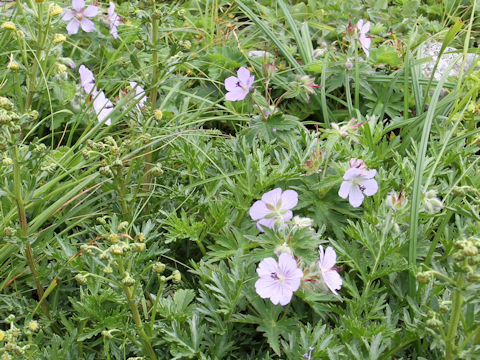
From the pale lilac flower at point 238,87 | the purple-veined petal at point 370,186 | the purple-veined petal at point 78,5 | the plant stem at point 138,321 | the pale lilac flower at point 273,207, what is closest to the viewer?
the plant stem at point 138,321

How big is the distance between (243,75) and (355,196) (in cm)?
60

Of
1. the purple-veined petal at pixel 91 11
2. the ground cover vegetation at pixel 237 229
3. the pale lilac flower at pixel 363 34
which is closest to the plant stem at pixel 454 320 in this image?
the ground cover vegetation at pixel 237 229

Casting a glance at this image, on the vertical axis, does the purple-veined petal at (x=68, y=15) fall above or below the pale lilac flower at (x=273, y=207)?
above

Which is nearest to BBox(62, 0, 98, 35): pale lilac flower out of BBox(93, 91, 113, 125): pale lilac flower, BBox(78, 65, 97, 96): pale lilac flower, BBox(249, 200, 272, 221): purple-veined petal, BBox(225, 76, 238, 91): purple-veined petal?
BBox(78, 65, 97, 96): pale lilac flower

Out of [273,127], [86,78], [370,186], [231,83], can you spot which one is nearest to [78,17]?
[86,78]

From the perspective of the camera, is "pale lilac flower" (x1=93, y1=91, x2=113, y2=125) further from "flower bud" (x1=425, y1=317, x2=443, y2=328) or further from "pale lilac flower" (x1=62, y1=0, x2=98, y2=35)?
"flower bud" (x1=425, y1=317, x2=443, y2=328)

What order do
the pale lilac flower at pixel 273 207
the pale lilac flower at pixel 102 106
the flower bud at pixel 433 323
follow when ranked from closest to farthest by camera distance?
1. the flower bud at pixel 433 323
2. the pale lilac flower at pixel 273 207
3. the pale lilac flower at pixel 102 106

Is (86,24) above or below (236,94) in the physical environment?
above

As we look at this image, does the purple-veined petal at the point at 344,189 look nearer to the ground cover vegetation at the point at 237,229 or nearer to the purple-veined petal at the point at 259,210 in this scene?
the ground cover vegetation at the point at 237,229

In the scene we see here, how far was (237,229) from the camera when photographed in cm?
160

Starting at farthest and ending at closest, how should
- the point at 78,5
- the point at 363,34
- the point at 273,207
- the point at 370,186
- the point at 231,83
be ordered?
the point at 363,34 → the point at 78,5 → the point at 231,83 → the point at 370,186 → the point at 273,207

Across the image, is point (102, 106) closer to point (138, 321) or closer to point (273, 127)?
point (273, 127)

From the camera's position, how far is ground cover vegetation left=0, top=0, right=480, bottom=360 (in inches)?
52.7

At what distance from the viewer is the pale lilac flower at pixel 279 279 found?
1312 mm
